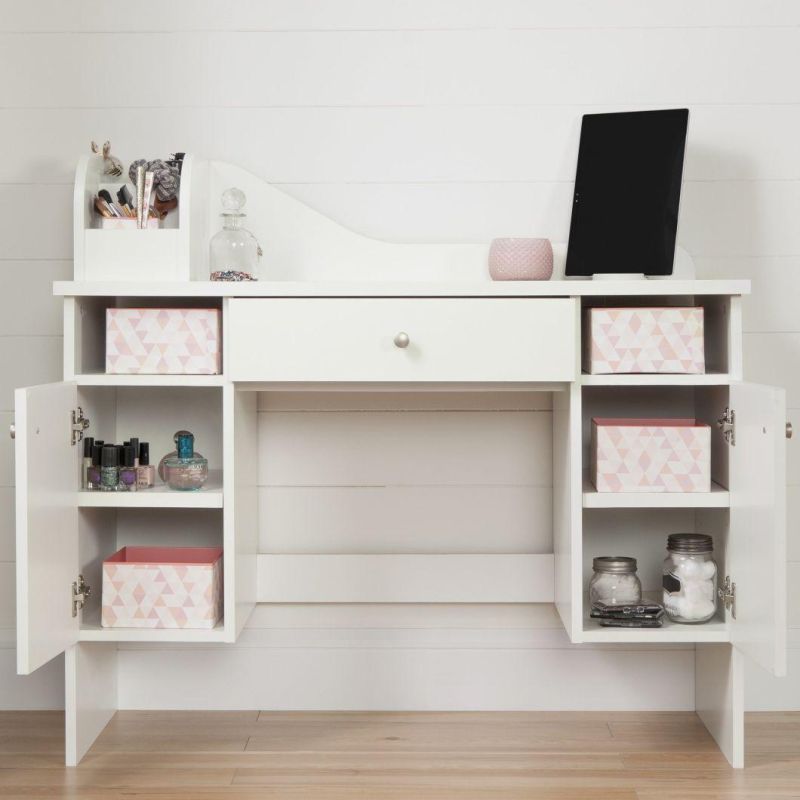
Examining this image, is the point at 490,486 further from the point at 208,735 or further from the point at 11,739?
the point at 11,739

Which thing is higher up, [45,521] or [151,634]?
[45,521]

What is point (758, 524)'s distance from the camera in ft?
5.25

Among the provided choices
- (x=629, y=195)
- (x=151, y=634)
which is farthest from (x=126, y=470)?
(x=629, y=195)

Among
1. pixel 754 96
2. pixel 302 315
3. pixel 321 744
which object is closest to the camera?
pixel 302 315

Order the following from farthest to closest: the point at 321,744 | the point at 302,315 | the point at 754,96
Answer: the point at 754,96 < the point at 321,744 < the point at 302,315

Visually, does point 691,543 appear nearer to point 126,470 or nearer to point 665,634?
point 665,634

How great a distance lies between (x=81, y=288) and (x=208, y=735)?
0.92 m

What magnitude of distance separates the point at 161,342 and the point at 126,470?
0.25 m

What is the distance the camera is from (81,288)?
5.66 ft

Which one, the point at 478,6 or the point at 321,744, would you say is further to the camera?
the point at 478,6

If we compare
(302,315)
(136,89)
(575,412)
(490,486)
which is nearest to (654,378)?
(575,412)

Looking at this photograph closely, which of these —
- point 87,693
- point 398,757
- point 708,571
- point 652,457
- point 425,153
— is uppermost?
point 425,153

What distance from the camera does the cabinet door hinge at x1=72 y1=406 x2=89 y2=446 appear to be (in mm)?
1737

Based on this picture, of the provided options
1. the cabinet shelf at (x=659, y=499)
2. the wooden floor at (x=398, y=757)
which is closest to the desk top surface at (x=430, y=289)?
the cabinet shelf at (x=659, y=499)
